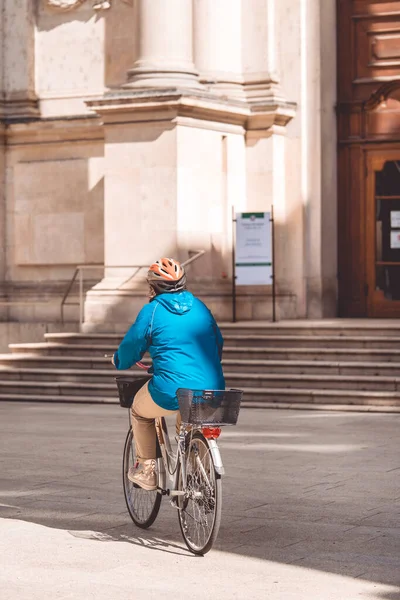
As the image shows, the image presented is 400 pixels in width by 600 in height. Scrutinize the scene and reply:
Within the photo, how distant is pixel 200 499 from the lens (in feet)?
24.2

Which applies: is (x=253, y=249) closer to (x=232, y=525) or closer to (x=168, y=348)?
(x=232, y=525)

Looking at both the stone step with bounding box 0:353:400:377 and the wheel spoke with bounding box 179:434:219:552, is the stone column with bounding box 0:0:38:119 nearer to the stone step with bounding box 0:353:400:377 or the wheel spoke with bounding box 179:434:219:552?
the stone step with bounding box 0:353:400:377

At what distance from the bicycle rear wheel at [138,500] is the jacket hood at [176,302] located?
0.99 m

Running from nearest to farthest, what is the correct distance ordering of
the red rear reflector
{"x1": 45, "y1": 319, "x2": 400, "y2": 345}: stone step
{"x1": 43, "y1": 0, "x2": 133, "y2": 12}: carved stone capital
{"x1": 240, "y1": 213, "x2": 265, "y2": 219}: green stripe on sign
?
the red rear reflector
{"x1": 45, "y1": 319, "x2": 400, "y2": 345}: stone step
{"x1": 240, "y1": 213, "x2": 265, "y2": 219}: green stripe on sign
{"x1": 43, "y1": 0, "x2": 133, "y2": 12}: carved stone capital

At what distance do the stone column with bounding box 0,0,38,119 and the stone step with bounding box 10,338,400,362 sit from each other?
4.90 metres

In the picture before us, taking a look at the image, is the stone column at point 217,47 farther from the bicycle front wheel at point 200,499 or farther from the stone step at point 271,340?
the bicycle front wheel at point 200,499

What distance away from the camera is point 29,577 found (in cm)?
674

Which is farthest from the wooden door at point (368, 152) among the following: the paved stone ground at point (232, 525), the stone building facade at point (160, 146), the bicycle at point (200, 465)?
the bicycle at point (200, 465)

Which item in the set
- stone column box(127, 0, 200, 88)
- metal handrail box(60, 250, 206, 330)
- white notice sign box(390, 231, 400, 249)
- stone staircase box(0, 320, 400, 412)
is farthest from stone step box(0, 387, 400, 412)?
white notice sign box(390, 231, 400, 249)

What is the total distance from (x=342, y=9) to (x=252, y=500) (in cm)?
1415

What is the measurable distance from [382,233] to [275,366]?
16.6ft

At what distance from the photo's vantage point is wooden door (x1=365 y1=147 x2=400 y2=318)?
21.5 metres

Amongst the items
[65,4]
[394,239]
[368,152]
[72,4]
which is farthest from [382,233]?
[65,4]

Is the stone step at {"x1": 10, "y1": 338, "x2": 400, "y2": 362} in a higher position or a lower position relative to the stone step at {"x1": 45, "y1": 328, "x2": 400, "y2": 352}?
lower
